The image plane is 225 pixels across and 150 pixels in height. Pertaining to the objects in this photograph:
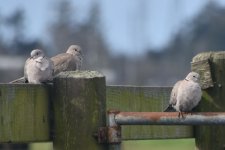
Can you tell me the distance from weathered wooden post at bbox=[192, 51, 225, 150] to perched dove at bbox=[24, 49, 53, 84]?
0.94 m

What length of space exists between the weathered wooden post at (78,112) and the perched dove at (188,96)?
1058 mm

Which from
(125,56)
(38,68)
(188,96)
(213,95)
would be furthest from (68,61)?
(125,56)

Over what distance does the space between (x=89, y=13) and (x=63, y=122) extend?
85.6 metres

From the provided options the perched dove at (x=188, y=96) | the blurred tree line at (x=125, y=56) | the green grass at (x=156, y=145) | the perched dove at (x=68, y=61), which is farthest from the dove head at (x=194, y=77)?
the blurred tree line at (x=125, y=56)

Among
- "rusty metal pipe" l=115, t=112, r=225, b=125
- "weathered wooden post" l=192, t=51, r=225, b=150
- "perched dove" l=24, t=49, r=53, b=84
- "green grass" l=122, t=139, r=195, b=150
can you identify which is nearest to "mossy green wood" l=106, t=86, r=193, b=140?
"weathered wooden post" l=192, t=51, r=225, b=150

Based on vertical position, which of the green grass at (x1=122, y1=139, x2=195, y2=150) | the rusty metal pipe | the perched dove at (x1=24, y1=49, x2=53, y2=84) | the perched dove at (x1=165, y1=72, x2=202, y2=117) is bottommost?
the green grass at (x1=122, y1=139, x2=195, y2=150)

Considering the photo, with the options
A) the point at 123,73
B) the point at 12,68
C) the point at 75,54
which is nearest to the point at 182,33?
the point at 123,73

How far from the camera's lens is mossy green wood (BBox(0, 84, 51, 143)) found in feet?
15.7

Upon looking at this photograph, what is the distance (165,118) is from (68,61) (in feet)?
12.4

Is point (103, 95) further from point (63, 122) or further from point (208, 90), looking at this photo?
point (208, 90)

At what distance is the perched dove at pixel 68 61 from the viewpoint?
8.14 metres

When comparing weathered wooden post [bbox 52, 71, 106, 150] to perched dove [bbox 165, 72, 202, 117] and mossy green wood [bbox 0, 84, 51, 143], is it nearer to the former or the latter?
mossy green wood [bbox 0, 84, 51, 143]

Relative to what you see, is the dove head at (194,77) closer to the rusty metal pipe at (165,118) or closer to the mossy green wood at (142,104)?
the mossy green wood at (142,104)

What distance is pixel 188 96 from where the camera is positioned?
244 inches
